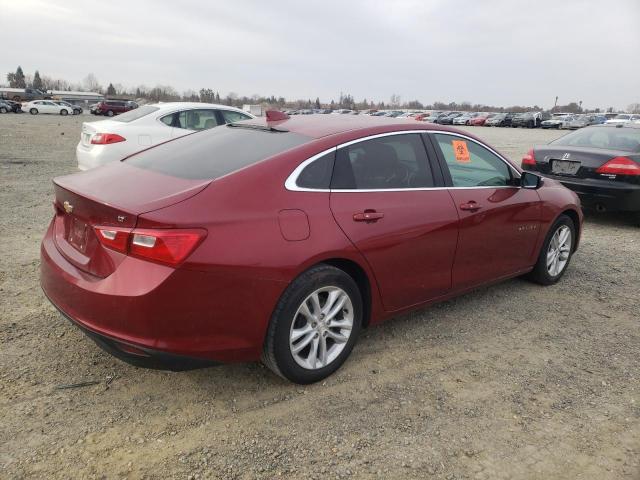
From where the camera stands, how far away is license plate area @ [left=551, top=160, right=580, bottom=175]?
7473 mm

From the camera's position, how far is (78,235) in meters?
2.95

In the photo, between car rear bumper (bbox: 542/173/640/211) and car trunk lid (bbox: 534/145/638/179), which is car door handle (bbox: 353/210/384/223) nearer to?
car rear bumper (bbox: 542/173/640/211)

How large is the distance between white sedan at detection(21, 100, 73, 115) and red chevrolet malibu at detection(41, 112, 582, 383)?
52020mm

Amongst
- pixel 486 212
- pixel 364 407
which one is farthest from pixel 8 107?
pixel 364 407

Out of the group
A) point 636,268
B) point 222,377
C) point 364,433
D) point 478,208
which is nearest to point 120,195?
point 222,377

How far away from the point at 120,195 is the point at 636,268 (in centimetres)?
539

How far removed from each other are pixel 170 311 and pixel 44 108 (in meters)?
53.9

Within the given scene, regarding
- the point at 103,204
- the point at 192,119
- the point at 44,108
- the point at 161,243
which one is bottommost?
the point at 44,108

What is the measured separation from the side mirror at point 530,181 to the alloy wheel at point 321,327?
2.19m

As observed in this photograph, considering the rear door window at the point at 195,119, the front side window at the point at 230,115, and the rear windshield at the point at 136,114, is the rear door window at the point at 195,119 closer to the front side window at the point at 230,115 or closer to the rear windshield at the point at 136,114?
the front side window at the point at 230,115

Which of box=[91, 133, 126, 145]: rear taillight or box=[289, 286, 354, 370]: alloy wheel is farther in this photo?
box=[91, 133, 126, 145]: rear taillight

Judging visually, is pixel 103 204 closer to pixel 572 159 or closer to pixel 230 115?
pixel 572 159

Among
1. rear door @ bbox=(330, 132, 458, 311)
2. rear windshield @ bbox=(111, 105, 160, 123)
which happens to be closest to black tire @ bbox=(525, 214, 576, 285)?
rear door @ bbox=(330, 132, 458, 311)

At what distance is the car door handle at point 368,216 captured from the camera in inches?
126
